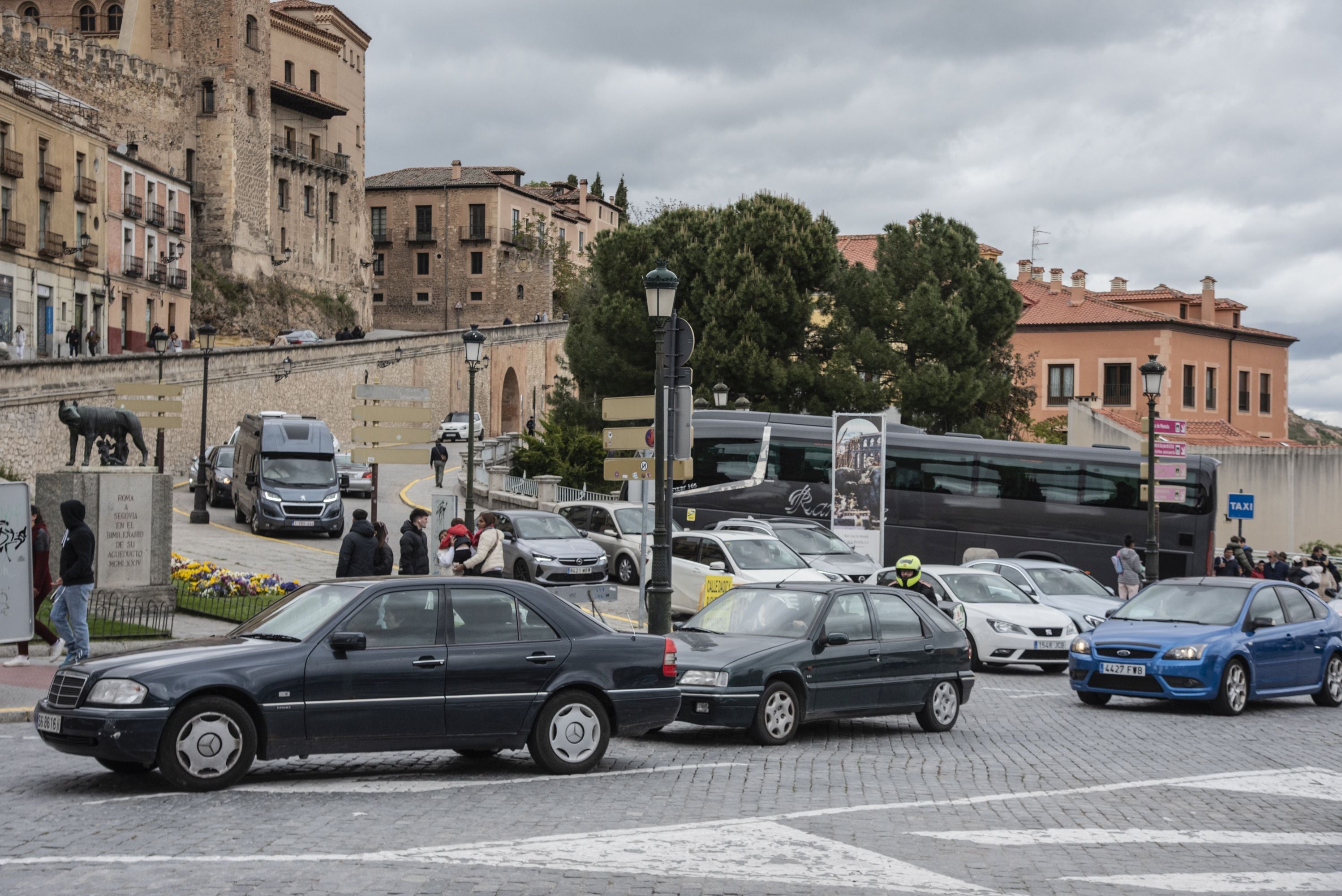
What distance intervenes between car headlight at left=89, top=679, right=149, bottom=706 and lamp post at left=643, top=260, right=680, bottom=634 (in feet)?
23.2

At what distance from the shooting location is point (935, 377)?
47250mm

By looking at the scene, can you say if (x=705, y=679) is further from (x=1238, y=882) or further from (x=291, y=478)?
(x=291, y=478)

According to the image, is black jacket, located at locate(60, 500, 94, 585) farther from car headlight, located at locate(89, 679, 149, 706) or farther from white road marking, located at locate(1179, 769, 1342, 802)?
white road marking, located at locate(1179, 769, 1342, 802)

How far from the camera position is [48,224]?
55406 millimetres

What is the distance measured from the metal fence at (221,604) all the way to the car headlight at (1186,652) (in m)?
11.9

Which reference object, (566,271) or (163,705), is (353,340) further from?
(163,705)

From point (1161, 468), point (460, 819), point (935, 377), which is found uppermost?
point (935, 377)

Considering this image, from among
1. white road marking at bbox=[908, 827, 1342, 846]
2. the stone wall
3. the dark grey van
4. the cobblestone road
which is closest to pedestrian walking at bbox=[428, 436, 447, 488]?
the dark grey van

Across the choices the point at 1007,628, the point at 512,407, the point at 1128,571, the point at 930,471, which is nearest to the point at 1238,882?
the point at 1007,628

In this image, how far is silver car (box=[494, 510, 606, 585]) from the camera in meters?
26.5

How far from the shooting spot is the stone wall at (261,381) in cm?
4359

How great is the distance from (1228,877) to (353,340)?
6824 centimetres

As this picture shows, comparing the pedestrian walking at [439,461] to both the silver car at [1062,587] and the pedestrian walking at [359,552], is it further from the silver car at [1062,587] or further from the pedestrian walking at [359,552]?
the pedestrian walking at [359,552]

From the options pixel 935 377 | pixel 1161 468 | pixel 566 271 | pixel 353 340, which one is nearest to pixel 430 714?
pixel 1161 468
